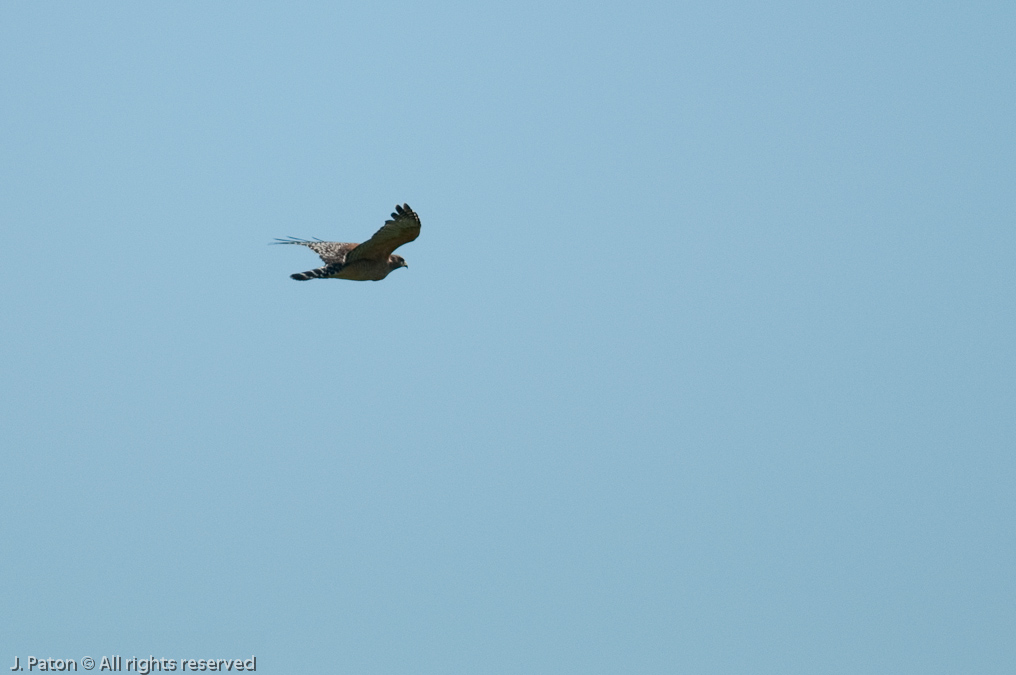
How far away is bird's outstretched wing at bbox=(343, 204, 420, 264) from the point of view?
3016 centimetres

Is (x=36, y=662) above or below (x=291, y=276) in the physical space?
below

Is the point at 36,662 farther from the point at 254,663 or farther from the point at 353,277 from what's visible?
the point at 353,277

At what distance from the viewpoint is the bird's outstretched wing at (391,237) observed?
3016cm

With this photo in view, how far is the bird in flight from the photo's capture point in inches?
1196

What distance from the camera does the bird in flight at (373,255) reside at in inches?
1196

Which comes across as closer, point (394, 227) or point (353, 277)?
point (394, 227)

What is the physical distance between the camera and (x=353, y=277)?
108ft

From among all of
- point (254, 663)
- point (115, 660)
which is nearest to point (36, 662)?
point (115, 660)

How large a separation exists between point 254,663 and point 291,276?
10732mm

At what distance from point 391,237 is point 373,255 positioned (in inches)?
59.9

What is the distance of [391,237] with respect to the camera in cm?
3119

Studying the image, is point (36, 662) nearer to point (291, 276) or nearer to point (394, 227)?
point (291, 276)

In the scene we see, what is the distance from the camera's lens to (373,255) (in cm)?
3256

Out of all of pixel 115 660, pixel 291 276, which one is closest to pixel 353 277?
pixel 291 276
